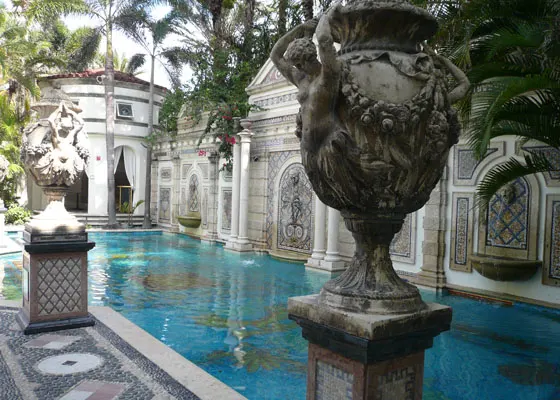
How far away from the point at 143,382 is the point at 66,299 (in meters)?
1.89

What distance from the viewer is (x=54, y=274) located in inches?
202

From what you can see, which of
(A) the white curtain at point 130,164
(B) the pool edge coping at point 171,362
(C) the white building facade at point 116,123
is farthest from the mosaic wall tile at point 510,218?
(A) the white curtain at point 130,164

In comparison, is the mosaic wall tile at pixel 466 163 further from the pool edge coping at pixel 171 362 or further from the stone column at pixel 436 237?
the pool edge coping at pixel 171 362

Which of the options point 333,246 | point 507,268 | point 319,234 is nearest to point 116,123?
point 319,234

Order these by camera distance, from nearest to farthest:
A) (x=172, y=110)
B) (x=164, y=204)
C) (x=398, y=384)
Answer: (x=398, y=384)
(x=172, y=110)
(x=164, y=204)

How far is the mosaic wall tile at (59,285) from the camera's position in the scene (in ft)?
16.6

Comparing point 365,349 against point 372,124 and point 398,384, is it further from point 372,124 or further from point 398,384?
point 372,124

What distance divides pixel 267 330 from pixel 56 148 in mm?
3073

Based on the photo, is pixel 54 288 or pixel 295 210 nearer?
pixel 54 288

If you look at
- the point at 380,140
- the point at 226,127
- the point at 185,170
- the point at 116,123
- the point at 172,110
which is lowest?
the point at 380,140

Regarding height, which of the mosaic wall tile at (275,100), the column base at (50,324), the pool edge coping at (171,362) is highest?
the mosaic wall tile at (275,100)

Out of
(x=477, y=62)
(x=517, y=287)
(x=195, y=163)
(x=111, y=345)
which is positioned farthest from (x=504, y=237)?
(x=195, y=163)

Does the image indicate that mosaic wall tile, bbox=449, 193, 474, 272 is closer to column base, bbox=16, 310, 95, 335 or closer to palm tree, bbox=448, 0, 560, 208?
palm tree, bbox=448, 0, 560, 208

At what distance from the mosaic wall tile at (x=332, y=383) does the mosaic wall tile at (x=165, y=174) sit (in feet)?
53.0
